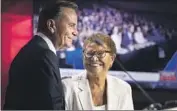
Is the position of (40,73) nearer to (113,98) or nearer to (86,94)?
(86,94)

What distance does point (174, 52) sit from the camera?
6.98ft

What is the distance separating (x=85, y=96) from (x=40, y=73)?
16.4 inches

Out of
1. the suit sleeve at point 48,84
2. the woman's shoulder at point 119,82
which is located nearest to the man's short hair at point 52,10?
the suit sleeve at point 48,84

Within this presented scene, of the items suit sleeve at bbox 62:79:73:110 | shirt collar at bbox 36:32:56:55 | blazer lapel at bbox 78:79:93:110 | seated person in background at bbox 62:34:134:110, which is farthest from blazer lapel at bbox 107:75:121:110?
shirt collar at bbox 36:32:56:55

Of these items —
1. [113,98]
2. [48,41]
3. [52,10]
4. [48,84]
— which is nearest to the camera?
[48,84]

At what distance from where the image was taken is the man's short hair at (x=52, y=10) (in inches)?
74.9

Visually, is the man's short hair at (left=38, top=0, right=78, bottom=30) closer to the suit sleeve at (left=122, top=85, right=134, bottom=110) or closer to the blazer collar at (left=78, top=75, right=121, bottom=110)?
the blazer collar at (left=78, top=75, right=121, bottom=110)

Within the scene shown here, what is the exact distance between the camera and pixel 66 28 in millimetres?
1966

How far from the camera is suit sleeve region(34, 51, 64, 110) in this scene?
5.61 feet

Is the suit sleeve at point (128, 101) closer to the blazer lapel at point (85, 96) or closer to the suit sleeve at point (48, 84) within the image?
the blazer lapel at point (85, 96)

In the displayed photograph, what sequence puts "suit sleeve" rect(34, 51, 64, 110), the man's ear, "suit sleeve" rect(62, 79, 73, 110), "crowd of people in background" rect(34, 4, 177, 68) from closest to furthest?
"suit sleeve" rect(34, 51, 64, 110) < the man's ear < "suit sleeve" rect(62, 79, 73, 110) < "crowd of people in background" rect(34, 4, 177, 68)

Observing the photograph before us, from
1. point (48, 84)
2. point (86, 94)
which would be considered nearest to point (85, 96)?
point (86, 94)

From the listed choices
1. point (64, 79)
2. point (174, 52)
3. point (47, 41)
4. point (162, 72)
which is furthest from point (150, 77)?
point (47, 41)

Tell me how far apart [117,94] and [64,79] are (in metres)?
0.35
